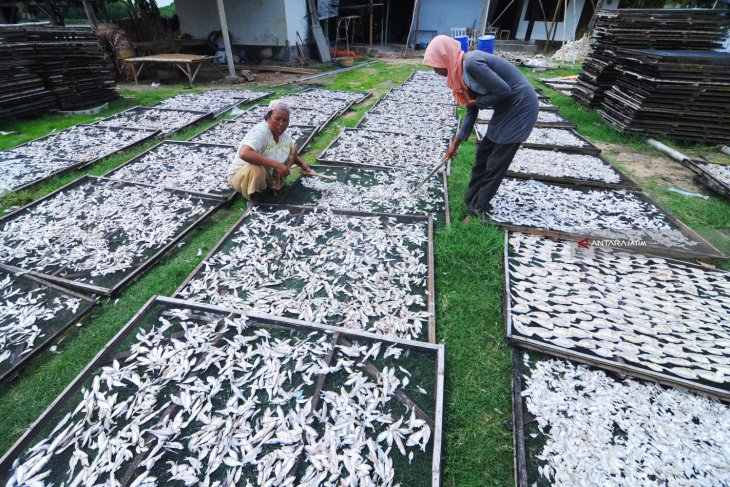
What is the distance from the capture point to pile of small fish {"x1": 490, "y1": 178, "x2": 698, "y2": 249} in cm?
374

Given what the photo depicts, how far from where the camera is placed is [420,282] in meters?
3.01

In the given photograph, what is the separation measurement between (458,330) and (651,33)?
8.68 m

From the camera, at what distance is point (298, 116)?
735cm

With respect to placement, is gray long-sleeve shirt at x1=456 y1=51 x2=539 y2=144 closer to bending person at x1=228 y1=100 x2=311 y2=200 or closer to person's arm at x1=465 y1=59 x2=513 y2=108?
person's arm at x1=465 y1=59 x2=513 y2=108

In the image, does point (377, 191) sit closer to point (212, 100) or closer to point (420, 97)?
point (420, 97)

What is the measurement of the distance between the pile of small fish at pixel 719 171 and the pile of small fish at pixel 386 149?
3.83m

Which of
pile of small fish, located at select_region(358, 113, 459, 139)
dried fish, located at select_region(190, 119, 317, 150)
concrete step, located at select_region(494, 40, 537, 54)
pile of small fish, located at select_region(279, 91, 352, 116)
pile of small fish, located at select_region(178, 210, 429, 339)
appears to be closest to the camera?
pile of small fish, located at select_region(178, 210, 429, 339)

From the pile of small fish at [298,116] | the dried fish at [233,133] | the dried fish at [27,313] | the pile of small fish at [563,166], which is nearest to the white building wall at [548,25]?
the pile of small fish at [563,166]

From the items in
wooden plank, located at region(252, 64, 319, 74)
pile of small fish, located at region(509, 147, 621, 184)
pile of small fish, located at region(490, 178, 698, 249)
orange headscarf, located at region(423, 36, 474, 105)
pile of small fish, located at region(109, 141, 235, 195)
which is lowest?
pile of small fish, located at region(490, 178, 698, 249)

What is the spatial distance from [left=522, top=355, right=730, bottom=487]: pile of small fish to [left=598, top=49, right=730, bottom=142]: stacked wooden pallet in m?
6.33

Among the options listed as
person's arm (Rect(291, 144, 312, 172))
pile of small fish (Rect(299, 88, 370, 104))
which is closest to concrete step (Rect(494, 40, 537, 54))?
pile of small fish (Rect(299, 88, 370, 104))

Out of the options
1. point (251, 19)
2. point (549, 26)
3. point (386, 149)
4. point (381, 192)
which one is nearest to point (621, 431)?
point (381, 192)

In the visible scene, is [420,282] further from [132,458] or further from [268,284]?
[132,458]

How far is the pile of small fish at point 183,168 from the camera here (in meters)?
4.55
